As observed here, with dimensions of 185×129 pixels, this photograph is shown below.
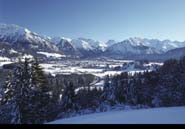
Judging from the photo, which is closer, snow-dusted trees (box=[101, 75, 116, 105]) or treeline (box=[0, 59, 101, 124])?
treeline (box=[0, 59, 101, 124])

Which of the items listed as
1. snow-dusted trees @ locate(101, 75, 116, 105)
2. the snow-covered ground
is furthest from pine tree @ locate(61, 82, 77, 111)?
the snow-covered ground

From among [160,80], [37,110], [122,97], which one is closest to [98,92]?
[122,97]

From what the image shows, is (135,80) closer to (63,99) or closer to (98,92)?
(98,92)

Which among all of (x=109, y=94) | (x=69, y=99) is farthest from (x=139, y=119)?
(x=109, y=94)

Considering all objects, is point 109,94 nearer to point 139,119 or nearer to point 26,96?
point 26,96

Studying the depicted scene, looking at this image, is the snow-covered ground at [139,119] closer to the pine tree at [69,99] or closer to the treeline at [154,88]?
the treeline at [154,88]

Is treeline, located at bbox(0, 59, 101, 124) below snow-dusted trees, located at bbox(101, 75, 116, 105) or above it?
above

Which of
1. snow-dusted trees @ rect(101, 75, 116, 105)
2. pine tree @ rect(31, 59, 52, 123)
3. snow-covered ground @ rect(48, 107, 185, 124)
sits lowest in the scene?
snow-dusted trees @ rect(101, 75, 116, 105)

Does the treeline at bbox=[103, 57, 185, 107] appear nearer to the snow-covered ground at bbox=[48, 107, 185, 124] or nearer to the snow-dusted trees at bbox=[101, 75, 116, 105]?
the snow-dusted trees at bbox=[101, 75, 116, 105]
